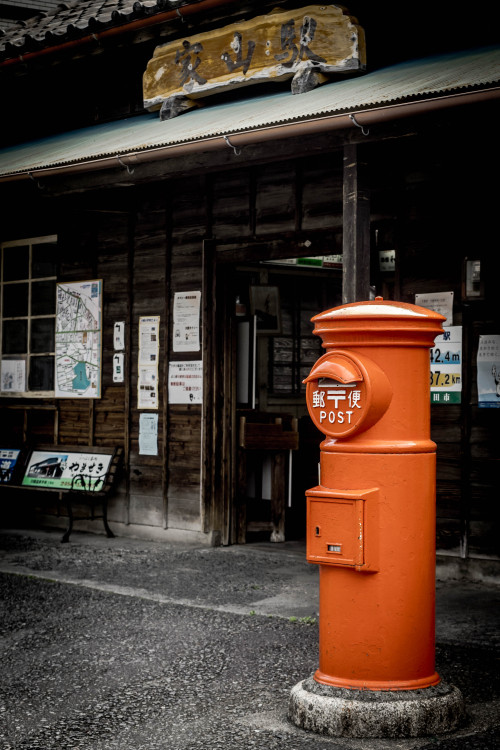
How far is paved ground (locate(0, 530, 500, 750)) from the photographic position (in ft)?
13.4

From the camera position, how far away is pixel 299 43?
26.0ft

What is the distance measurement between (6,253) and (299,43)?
4.40 metres

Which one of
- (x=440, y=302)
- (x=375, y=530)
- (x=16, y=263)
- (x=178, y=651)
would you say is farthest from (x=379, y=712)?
(x=16, y=263)

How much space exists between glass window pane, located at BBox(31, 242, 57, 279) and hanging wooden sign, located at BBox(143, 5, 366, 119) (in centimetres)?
200

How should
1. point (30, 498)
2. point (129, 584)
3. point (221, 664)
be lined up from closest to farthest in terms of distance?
point (221, 664) → point (129, 584) → point (30, 498)

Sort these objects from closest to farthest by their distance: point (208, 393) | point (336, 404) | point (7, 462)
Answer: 1. point (336, 404)
2. point (208, 393)
3. point (7, 462)

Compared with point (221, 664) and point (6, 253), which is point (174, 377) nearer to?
point (6, 253)

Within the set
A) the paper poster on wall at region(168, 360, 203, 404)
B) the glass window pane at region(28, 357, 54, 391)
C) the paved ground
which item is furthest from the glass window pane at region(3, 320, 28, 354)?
the paved ground

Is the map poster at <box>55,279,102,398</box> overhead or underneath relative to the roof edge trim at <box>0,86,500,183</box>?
underneath

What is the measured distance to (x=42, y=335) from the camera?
34.2 ft

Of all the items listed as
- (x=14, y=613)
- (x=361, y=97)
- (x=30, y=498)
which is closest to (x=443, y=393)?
(x=361, y=97)

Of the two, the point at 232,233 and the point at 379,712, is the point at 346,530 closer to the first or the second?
the point at 379,712

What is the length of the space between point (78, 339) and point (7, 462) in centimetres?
155

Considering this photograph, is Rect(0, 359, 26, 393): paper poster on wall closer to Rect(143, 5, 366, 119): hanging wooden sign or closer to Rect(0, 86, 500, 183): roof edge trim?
Rect(0, 86, 500, 183): roof edge trim
